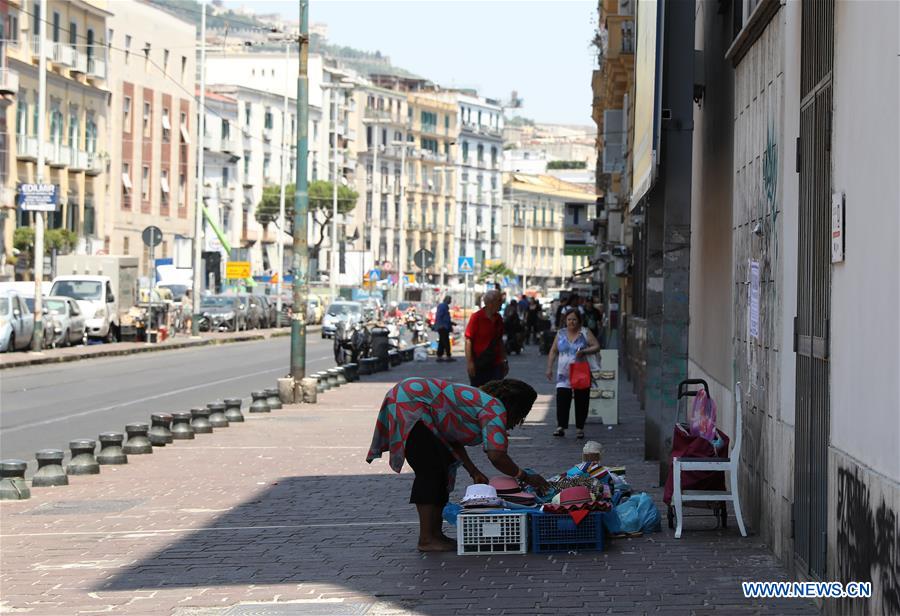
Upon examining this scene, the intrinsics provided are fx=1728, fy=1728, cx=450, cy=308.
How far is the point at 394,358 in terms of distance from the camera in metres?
43.5

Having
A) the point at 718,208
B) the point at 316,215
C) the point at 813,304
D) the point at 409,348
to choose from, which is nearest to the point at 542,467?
the point at 718,208

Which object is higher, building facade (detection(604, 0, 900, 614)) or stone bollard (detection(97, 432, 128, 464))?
building facade (detection(604, 0, 900, 614))

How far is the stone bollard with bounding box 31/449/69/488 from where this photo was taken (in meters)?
15.8

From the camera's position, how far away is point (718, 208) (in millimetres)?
16031

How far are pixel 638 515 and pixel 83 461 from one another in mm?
6856

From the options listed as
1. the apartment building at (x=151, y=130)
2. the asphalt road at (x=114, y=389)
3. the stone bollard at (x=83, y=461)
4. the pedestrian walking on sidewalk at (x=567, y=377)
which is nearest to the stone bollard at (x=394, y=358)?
the asphalt road at (x=114, y=389)

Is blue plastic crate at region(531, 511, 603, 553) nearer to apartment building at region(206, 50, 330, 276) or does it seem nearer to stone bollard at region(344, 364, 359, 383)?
stone bollard at region(344, 364, 359, 383)

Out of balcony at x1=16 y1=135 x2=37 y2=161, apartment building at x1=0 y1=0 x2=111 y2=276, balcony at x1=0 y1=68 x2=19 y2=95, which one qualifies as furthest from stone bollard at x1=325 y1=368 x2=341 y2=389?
balcony at x1=16 y1=135 x2=37 y2=161

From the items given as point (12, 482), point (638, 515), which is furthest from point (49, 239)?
point (638, 515)

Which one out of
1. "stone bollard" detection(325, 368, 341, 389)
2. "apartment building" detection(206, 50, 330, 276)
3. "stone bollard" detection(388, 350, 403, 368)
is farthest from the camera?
"apartment building" detection(206, 50, 330, 276)

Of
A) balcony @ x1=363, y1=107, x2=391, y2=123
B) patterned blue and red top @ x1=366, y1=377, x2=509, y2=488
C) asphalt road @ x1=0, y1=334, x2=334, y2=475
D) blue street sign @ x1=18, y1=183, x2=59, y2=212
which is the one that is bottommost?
asphalt road @ x1=0, y1=334, x2=334, y2=475

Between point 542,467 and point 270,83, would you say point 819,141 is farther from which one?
point 270,83

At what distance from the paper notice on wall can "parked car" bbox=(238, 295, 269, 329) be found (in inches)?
2512

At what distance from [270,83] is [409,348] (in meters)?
84.3
